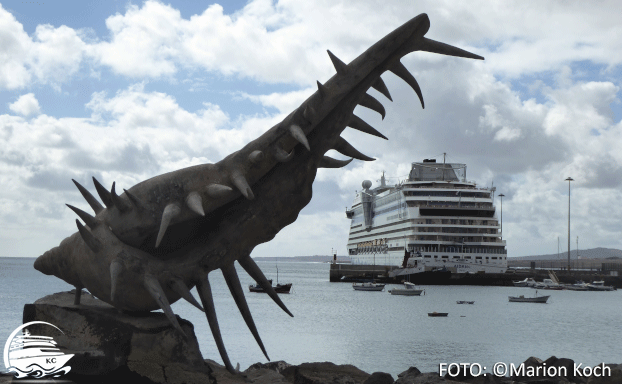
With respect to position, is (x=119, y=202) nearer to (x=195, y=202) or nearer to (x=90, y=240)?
(x=90, y=240)

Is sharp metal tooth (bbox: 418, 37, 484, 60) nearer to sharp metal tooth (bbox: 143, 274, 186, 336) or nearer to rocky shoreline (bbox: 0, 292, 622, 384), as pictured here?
sharp metal tooth (bbox: 143, 274, 186, 336)

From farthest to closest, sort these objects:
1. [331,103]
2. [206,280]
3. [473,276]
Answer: [473,276], [206,280], [331,103]

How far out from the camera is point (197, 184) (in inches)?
277

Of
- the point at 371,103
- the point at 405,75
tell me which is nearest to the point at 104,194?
the point at 371,103

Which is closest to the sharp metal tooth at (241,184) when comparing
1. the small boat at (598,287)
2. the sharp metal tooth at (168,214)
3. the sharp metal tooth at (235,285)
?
the sharp metal tooth at (168,214)

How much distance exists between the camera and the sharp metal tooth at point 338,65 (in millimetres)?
6707

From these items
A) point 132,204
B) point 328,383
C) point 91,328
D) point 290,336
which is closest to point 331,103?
point 132,204

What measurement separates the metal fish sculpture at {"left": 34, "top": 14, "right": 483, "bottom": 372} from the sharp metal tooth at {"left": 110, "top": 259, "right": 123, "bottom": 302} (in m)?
0.01

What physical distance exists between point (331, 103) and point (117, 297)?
3.34m

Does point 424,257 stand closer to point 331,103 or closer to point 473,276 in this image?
point 473,276

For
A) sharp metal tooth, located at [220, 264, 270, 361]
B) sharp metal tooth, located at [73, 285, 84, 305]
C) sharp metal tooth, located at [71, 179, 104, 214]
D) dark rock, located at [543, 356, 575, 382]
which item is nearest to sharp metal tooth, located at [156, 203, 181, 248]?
sharp metal tooth, located at [220, 264, 270, 361]

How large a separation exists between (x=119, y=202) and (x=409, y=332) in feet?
99.5

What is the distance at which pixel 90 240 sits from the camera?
702 cm

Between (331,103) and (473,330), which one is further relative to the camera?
(473,330)
